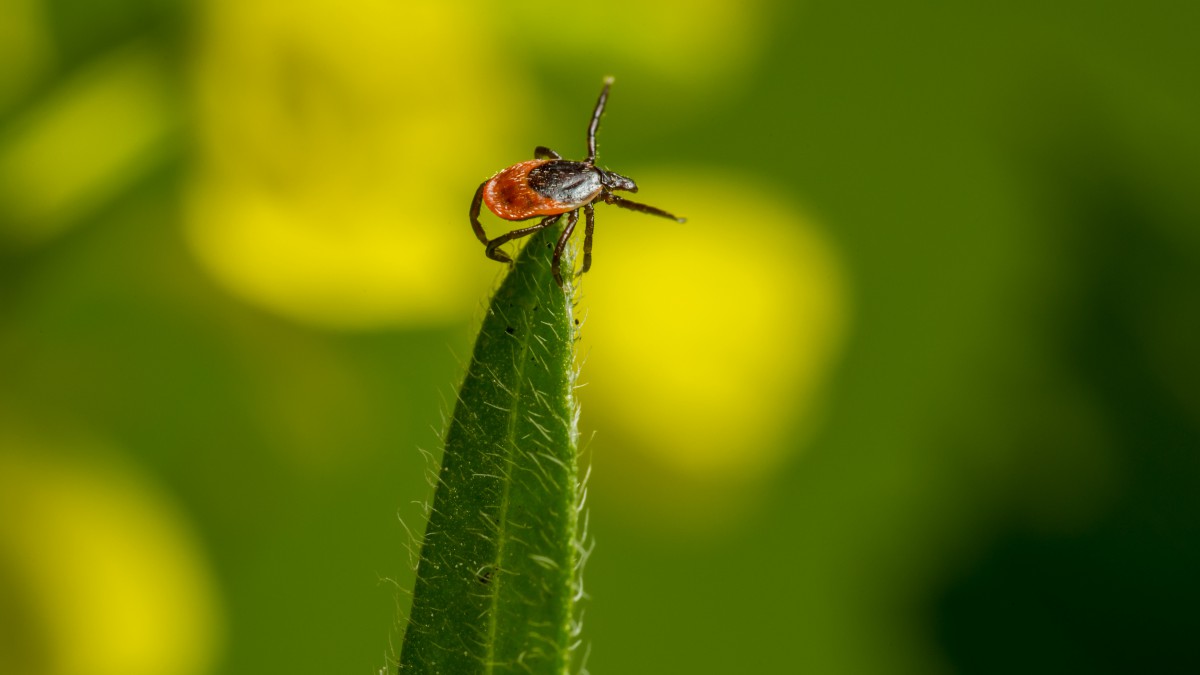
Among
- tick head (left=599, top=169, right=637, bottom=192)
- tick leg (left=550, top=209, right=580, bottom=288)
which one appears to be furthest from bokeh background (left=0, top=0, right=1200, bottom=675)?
tick leg (left=550, top=209, right=580, bottom=288)

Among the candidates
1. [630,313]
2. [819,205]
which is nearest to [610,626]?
[630,313]

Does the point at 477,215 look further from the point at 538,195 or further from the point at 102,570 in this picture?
the point at 102,570

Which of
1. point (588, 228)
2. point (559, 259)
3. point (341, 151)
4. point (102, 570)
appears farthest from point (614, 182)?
point (102, 570)

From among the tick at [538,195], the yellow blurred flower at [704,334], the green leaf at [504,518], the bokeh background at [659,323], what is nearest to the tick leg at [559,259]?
the green leaf at [504,518]

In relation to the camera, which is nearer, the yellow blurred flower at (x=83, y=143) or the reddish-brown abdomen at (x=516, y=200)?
the reddish-brown abdomen at (x=516, y=200)

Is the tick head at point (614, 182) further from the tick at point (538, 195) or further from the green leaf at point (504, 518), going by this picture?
the green leaf at point (504, 518)

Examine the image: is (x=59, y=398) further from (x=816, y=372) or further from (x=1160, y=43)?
(x=1160, y=43)
